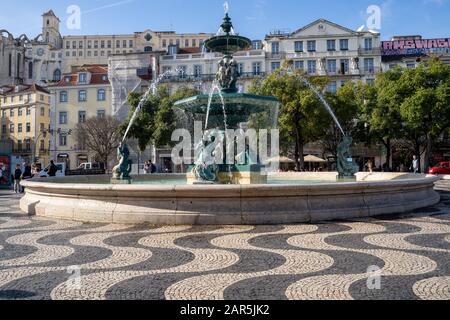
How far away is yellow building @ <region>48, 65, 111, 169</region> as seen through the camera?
57.4 m

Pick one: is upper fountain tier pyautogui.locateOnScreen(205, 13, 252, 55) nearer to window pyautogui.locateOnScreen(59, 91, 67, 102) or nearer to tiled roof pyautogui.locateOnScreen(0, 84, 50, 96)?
window pyautogui.locateOnScreen(59, 91, 67, 102)

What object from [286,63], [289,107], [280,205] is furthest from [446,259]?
[286,63]

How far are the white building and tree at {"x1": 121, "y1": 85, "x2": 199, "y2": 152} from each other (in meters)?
14.9

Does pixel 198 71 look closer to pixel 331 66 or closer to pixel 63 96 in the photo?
pixel 331 66

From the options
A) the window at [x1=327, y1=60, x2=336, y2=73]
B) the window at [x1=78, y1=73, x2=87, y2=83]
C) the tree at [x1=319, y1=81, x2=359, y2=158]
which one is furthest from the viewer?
the window at [x1=78, y1=73, x2=87, y2=83]

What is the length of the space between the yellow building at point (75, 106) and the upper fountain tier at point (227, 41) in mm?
45980

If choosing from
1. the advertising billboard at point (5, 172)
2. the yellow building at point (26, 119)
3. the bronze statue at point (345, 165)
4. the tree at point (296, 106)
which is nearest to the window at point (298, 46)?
the tree at point (296, 106)

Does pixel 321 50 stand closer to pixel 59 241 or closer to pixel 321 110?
pixel 321 110

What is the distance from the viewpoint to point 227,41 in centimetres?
1344

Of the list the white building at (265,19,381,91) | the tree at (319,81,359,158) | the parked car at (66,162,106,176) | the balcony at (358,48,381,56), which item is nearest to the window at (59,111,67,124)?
the parked car at (66,162,106,176)

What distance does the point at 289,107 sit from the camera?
33406 millimetres

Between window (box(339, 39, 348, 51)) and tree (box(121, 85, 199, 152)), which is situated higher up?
window (box(339, 39, 348, 51))

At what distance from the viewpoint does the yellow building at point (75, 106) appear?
5741 cm

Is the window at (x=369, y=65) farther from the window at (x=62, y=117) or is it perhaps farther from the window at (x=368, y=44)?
the window at (x=62, y=117)
